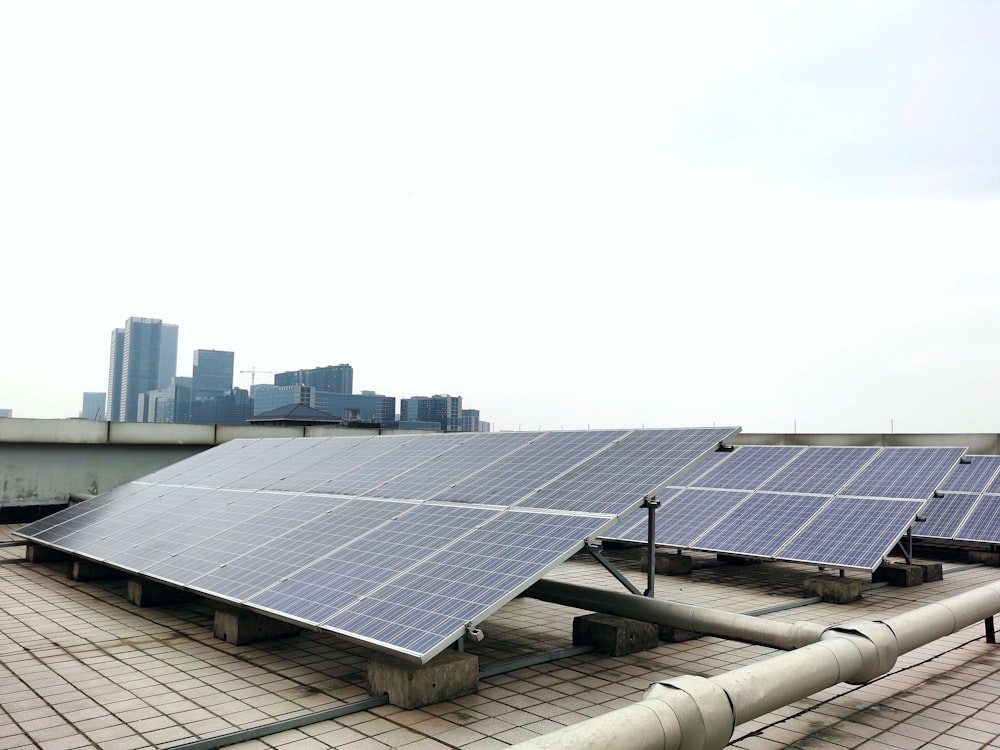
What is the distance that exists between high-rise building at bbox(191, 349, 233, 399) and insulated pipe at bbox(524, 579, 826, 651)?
165 m

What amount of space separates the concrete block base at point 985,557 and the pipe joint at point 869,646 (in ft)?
45.9

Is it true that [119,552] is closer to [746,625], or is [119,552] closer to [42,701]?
[42,701]

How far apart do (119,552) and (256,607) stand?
18.9 ft

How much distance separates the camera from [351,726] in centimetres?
761

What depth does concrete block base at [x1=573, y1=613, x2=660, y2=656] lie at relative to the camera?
34.0ft

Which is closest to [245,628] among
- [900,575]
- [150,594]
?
[150,594]

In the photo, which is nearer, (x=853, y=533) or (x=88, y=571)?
(x=853, y=533)

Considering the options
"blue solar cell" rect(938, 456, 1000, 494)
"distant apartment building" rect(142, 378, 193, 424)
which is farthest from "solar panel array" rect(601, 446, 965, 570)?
"distant apartment building" rect(142, 378, 193, 424)

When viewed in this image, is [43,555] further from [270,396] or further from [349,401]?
[270,396]

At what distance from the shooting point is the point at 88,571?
1560 cm

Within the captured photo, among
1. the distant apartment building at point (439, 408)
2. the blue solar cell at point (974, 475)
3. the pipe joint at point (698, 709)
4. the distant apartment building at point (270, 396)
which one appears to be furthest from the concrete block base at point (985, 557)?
the distant apartment building at point (270, 396)

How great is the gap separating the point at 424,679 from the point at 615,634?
3.25 metres

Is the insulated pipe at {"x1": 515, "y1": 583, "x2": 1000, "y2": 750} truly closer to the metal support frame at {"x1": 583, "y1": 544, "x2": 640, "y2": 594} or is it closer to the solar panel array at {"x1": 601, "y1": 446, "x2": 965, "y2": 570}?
the metal support frame at {"x1": 583, "y1": 544, "x2": 640, "y2": 594}

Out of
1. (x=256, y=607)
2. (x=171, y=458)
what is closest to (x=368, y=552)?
(x=256, y=607)
